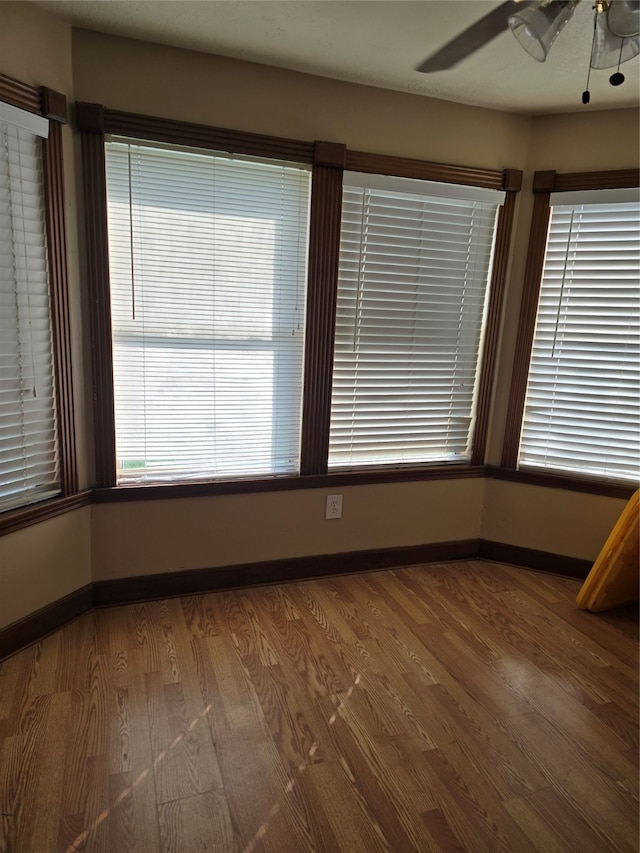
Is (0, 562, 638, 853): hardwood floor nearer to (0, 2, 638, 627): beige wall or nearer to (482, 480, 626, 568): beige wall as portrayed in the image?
(0, 2, 638, 627): beige wall

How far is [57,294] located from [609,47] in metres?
2.05

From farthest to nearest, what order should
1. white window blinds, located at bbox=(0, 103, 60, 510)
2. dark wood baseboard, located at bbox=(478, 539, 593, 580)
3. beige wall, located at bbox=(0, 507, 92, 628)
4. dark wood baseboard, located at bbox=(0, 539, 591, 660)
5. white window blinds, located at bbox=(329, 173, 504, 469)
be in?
dark wood baseboard, located at bbox=(478, 539, 593, 580)
white window blinds, located at bbox=(329, 173, 504, 469)
dark wood baseboard, located at bbox=(0, 539, 591, 660)
beige wall, located at bbox=(0, 507, 92, 628)
white window blinds, located at bbox=(0, 103, 60, 510)

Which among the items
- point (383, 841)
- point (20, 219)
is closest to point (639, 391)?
point (383, 841)

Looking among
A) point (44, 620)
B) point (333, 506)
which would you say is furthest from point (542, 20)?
point (44, 620)

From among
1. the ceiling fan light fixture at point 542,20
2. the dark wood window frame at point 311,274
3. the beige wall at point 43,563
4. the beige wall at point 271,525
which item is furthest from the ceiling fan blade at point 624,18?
the beige wall at point 43,563

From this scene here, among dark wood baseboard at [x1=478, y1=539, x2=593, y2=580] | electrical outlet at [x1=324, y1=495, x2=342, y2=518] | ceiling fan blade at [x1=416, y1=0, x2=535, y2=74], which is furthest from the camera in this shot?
dark wood baseboard at [x1=478, y1=539, x2=593, y2=580]

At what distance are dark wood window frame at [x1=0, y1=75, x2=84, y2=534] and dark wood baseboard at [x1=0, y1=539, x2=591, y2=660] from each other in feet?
1.41

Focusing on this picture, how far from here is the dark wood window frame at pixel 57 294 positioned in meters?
1.87

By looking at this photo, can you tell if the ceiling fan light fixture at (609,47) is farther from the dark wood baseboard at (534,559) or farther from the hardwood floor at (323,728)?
the dark wood baseboard at (534,559)

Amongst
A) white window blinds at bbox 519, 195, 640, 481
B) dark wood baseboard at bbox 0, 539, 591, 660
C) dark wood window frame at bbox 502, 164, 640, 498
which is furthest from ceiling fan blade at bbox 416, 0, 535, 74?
dark wood baseboard at bbox 0, 539, 591, 660

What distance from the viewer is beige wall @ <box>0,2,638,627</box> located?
78.9 inches

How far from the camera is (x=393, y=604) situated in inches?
99.8

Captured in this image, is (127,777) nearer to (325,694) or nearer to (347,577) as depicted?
(325,694)

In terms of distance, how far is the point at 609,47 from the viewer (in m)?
1.58
